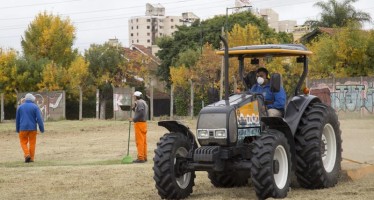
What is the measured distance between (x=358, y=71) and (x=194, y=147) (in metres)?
39.6

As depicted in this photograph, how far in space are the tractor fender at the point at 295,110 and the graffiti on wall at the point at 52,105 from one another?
36505 mm

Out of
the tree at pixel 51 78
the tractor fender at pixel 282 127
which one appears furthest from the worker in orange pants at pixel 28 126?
the tree at pixel 51 78

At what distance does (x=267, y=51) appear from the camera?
461 inches

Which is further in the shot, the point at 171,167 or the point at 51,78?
the point at 51,78

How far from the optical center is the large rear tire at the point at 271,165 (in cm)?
1009

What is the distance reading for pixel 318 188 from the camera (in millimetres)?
11641

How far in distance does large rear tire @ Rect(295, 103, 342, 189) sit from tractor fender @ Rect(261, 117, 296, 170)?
239mm

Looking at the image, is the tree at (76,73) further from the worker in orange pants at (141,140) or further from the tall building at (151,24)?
Answer: the tall building at (151,24)

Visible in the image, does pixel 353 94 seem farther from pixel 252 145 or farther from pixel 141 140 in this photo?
pixel 252 145

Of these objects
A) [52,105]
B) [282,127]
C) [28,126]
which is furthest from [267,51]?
[52,105]

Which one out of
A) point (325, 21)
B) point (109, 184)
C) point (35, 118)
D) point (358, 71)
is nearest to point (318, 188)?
point (109, 184)

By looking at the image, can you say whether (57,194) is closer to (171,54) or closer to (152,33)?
(171,54)

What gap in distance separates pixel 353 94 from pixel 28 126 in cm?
2727

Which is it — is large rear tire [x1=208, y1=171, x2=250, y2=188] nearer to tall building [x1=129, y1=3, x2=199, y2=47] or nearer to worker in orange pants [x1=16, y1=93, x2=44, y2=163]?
worker in orange pants [x1=16, y1=93, x2=44, y2=163]
